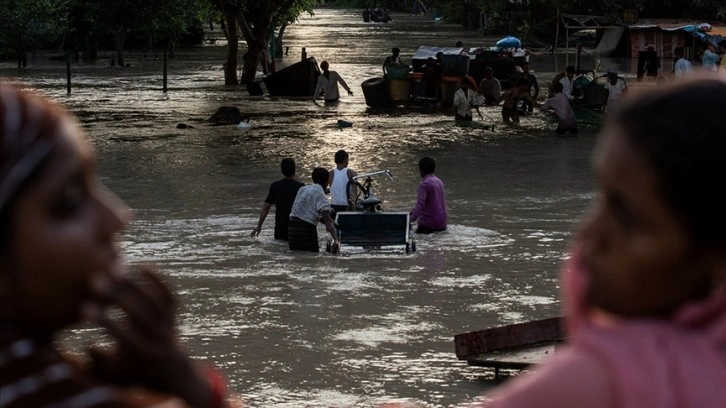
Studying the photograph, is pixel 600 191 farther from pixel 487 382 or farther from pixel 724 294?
pixel 487 382

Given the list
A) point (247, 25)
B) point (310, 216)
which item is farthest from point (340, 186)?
point (247, 25)

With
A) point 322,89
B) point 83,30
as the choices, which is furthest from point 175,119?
point 83,30

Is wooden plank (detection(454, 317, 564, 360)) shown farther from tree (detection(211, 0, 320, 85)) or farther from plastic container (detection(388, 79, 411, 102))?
tree (detection(211, 0, 320, 85))

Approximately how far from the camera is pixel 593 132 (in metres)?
26.3

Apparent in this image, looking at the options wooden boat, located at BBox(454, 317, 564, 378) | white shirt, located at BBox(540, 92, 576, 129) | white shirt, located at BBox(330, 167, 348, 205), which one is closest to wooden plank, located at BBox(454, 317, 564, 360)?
wooden boat, located at BBox(454, 317, 564, 378)

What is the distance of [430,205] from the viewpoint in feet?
48.4

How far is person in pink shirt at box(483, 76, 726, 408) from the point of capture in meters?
1.29

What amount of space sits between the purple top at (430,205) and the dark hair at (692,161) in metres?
13.3

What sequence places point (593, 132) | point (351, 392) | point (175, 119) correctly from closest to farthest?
point (351, 392), point (593, 132), point (175, 119)

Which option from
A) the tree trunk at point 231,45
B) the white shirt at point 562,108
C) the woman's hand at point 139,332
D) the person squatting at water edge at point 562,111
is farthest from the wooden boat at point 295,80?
the woman's hand at point 139,332

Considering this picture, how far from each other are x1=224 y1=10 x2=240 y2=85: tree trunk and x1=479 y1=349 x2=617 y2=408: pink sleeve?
37.9 metres

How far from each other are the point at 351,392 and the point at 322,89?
24.9m

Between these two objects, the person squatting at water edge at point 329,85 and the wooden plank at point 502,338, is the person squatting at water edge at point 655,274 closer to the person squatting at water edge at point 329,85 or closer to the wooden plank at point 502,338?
the wooden plank at point 502,338

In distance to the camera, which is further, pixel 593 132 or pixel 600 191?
pixel 593 132
